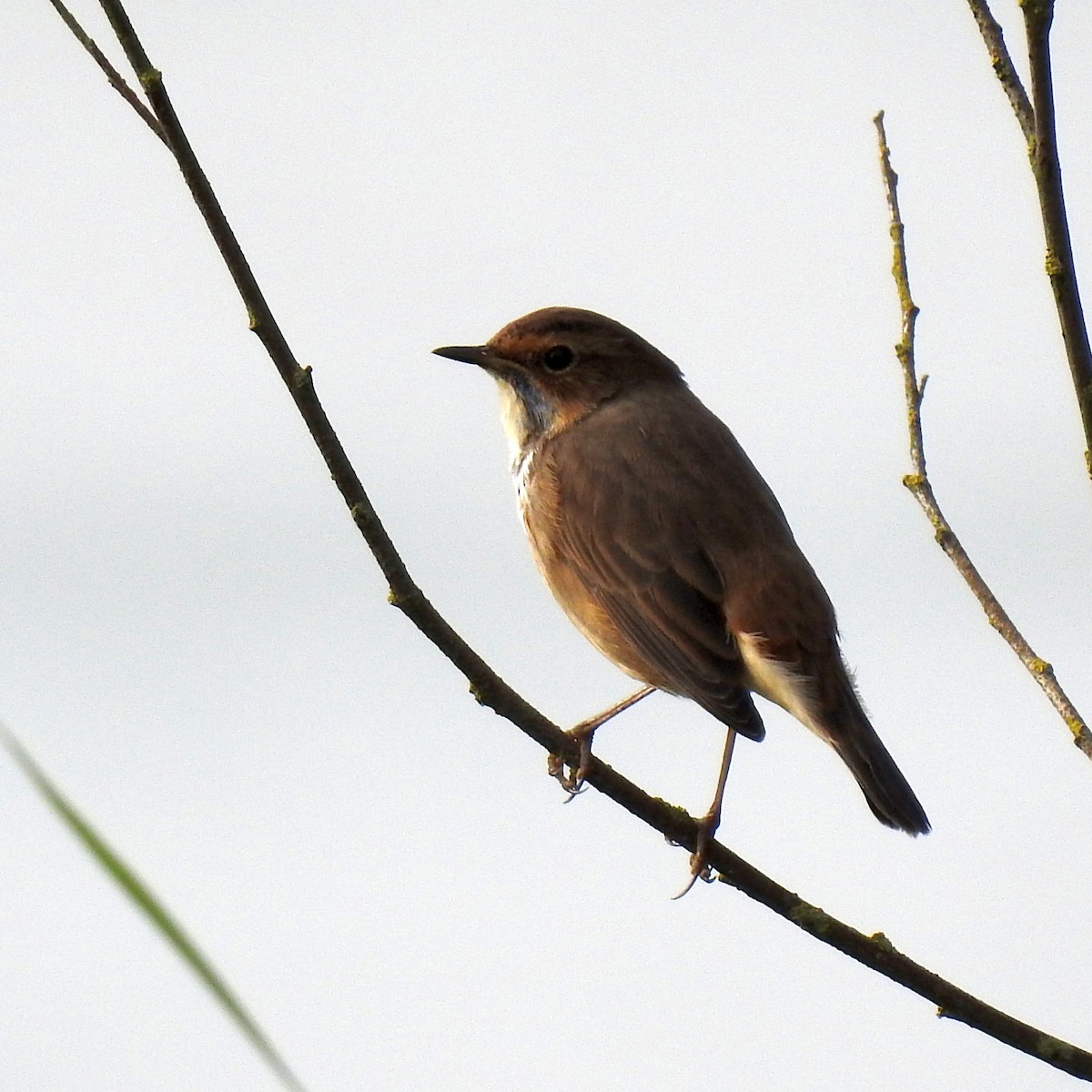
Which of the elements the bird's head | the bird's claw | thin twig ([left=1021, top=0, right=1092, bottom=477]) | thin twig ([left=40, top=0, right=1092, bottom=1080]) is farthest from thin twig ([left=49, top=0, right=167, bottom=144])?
the bird's head

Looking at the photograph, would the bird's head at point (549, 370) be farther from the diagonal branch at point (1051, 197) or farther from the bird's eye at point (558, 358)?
the diagonal branch at point (1051, 197)

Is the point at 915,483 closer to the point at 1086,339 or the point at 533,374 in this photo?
the point at 1086,339

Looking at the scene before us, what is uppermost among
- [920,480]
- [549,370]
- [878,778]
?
[549,370]

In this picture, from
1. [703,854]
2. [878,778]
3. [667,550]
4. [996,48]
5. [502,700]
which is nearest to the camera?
[996,48]

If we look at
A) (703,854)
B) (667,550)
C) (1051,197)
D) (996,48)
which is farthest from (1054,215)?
(667,550)

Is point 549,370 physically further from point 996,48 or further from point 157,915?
point 157,915

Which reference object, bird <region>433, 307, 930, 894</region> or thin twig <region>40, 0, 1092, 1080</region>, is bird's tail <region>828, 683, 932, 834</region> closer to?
bird <region>433, 307, 930, 894</region>

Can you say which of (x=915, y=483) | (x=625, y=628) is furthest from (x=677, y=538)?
(x=915, y=483)
